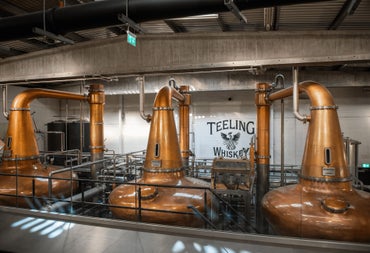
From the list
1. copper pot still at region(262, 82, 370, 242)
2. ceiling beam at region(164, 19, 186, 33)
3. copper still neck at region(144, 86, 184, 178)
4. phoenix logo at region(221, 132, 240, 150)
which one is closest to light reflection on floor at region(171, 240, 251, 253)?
copper pot still at region(262, 82, 370, 242)

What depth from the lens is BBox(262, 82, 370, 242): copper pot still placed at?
10.7 feet

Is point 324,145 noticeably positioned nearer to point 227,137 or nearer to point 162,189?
point 162,189

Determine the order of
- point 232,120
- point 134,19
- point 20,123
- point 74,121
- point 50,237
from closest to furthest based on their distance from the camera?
1. point 50,237
2. point 134,19
3. point 20,123
4. point 232,120
5. point 74,121

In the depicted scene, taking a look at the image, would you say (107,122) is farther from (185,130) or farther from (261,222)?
(261,222)

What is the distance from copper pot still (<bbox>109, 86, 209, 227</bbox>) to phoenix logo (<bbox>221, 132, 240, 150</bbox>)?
4.86 m

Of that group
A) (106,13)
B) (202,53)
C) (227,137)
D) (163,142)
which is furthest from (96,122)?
(227,137)

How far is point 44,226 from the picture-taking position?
9.75ft

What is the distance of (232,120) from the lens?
907cm

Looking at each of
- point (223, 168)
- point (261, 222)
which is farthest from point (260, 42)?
point (261, 222)

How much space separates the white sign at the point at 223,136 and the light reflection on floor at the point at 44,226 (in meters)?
6.68

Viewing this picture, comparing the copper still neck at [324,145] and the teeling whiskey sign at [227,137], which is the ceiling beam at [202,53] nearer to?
the copper still neck at [324,145]

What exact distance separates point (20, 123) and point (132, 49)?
289 cm

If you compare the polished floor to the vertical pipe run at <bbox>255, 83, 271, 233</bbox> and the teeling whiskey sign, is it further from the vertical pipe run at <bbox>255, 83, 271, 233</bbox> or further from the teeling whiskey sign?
the teeling whiskey sign

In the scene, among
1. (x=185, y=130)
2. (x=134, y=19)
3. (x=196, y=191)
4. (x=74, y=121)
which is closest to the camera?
(x=134, y=19)
